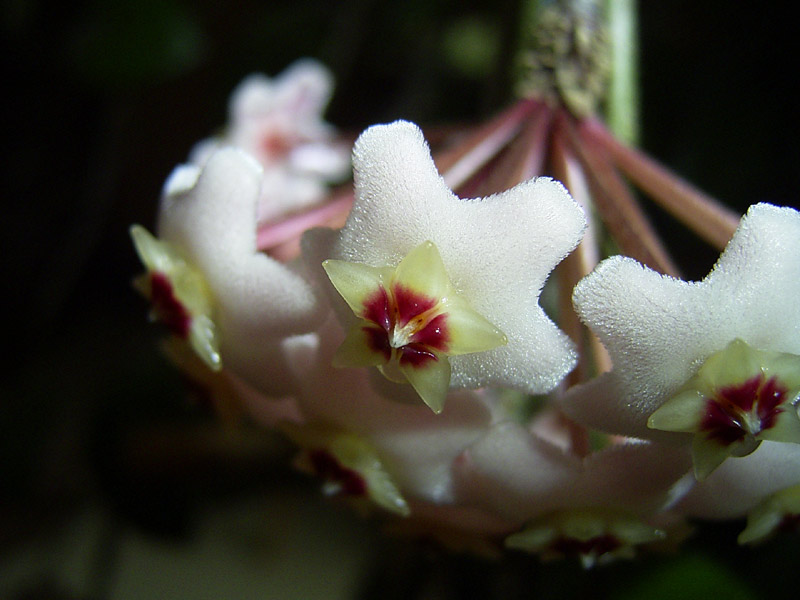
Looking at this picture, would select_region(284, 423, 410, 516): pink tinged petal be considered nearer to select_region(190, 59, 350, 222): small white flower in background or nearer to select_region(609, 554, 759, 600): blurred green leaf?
select_region(609, 554, 759, 600): blurred green leaf

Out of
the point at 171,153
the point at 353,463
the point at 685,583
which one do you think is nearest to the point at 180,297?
the point at 353,463

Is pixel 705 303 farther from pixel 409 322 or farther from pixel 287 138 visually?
pixel 287 138

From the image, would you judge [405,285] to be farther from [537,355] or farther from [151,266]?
[151,266]

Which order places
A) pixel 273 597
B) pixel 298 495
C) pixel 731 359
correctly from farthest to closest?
pixel 298 495 → pixel 273 597 → pixel 731 359

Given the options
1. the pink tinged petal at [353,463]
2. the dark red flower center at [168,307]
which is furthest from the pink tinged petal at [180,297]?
the pink tinged petal at [353,463]

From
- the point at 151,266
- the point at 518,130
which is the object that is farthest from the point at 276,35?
the point at 151,266

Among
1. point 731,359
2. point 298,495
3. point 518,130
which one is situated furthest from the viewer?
point 298,495

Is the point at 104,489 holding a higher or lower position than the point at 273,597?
higher
